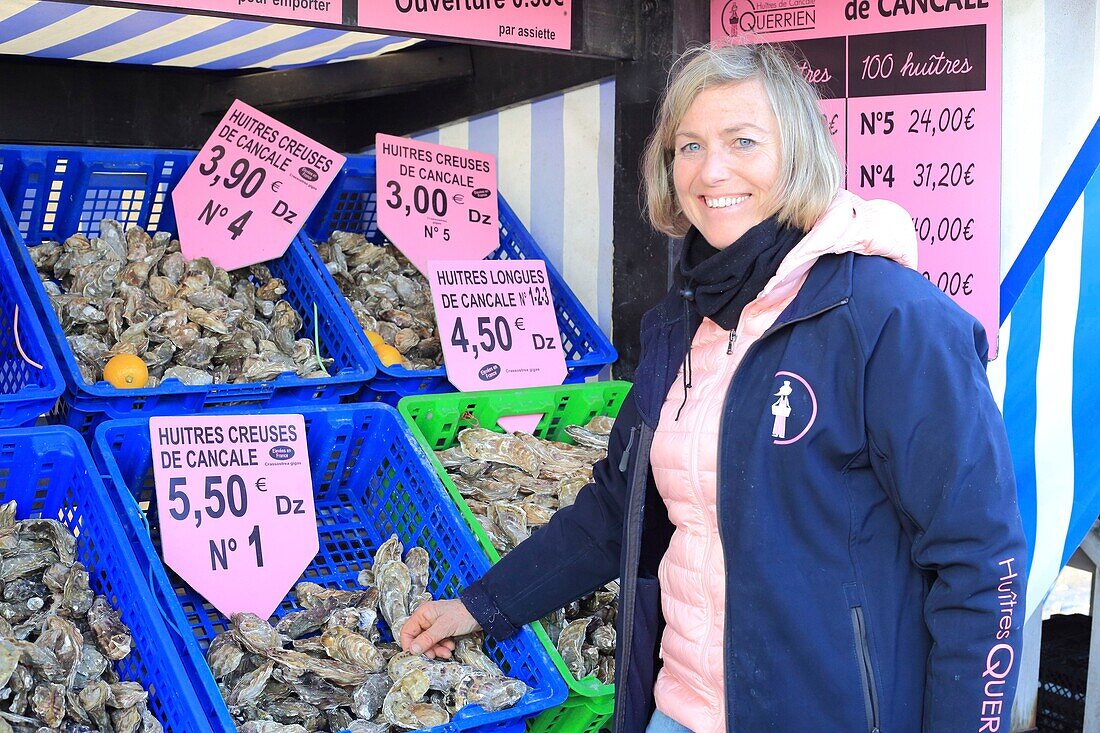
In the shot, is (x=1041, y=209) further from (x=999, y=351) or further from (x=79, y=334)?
(x=79, y=334)

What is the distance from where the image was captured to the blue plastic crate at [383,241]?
2922 mm

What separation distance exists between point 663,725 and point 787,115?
0.91 meters

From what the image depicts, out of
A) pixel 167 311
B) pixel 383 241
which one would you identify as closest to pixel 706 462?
pixel 167 311

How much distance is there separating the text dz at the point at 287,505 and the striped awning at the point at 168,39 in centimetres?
149

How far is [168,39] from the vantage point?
3635 mm

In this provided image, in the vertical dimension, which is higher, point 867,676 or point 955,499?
point 955,499

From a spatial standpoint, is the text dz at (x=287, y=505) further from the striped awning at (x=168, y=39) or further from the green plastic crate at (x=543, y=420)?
the striped awning at (x=168, y=39)

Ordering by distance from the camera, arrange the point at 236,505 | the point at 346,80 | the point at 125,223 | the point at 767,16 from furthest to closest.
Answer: the point at 346,80 < the point at 125,223 < the point at 767,16 < the point at 236,505

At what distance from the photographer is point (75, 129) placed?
3.91m

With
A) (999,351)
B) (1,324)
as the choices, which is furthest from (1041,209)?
(1,324)

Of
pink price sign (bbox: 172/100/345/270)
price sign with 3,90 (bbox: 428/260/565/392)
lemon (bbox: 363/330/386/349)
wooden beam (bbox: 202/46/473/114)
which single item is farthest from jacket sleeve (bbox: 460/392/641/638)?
wooden beam (bbox: 202/46/473/114)

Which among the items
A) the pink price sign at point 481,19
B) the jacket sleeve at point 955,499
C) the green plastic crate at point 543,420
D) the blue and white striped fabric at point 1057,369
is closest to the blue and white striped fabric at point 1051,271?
the blue and white striped fabric at point 1057,369

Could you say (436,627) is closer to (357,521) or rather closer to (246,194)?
(357,521)

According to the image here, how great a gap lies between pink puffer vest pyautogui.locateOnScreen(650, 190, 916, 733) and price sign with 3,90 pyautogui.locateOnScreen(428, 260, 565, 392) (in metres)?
1.34
